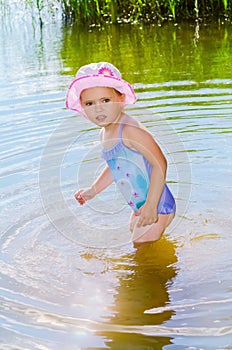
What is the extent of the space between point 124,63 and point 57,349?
5.58 metres

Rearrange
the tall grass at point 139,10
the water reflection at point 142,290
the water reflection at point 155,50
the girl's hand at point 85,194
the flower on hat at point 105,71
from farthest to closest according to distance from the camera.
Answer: the tall grass at point 139,10
the water reflection at point 155,50
the girl's hand at point 85,194
the flower on hat at point 105,71
the water reflection at point 142,290

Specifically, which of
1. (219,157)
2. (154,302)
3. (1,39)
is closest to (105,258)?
(154,302)

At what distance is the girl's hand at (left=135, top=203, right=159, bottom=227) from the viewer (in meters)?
3.66

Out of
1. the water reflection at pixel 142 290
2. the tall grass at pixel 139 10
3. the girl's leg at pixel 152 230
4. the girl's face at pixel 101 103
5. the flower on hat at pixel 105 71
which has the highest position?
the tall grass at pixel 139 10

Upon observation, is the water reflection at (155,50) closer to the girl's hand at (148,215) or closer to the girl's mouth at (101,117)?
the girl's mouth at (101,117)

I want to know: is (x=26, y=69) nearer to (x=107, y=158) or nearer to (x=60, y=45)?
(x=60, y=45)

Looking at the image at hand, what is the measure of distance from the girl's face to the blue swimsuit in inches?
3.9

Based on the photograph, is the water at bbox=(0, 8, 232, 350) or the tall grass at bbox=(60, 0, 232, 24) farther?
the tall grass at bbox=(60, 0, 232, 24)

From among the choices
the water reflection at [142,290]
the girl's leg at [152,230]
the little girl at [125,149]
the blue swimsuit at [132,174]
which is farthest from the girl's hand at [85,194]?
the water reflection at [142,290]

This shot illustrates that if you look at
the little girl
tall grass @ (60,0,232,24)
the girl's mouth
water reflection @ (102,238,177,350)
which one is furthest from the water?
tall grass @ (60,0,232,24)

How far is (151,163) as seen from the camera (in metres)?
3.70

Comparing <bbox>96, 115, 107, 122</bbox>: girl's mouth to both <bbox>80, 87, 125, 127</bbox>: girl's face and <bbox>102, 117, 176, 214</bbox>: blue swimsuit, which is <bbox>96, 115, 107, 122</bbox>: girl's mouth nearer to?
<bbox>80, 87, 125, 127</bbox>: girl's face

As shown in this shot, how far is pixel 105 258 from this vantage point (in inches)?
155

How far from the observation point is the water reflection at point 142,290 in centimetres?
308
